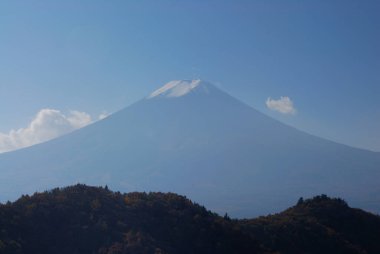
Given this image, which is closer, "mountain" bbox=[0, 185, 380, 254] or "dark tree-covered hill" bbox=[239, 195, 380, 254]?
"mountain" bbox=[0, 185, 380, 254]

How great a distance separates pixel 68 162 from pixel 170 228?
5543 centimetres

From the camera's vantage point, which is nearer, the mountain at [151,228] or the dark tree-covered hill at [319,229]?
the mountain at [151,228]

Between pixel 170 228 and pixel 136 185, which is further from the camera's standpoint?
pixel 136 185

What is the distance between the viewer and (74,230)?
1157 cm

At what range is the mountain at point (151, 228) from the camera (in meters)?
→ 11.1

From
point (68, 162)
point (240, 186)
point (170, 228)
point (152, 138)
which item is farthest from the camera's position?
point (152, 138)

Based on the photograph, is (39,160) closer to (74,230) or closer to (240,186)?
(240,186)

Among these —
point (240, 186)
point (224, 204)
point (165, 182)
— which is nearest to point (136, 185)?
point (165, 182)

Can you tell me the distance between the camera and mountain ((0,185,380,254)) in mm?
11102

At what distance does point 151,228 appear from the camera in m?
12.4

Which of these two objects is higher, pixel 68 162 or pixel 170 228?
pixel 68 162

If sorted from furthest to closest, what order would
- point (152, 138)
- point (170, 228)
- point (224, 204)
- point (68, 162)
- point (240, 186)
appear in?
point (152, 138)
point (68, 162)
point (240, 186)
point (224, 204)
point (170, 228)

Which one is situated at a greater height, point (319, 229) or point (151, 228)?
point (319, 229)

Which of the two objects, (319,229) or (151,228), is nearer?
(151,228)
